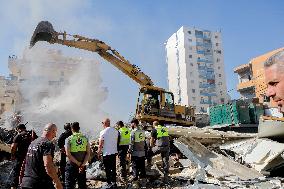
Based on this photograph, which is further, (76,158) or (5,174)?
(5,174)

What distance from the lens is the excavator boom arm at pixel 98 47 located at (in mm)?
17719

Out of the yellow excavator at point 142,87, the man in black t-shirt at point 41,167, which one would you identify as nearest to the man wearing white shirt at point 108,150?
the man in black t-shirt at point 41,167

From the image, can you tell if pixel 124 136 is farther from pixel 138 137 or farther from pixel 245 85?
pixel 245 85

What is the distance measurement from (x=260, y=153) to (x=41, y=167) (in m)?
7.84

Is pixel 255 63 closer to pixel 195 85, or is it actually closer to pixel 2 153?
pixel 195 85

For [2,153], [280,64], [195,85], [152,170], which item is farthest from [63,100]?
[280,64]

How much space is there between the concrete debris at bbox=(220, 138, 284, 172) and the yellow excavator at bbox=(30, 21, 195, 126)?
21.0 ft

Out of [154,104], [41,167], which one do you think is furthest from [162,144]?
[154,104]

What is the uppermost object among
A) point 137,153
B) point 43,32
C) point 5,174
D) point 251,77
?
point 251,77

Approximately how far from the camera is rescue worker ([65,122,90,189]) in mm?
7484

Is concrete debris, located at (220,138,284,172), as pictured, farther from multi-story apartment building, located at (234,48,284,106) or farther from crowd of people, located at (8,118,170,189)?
multi-story apartment building, located at (234,48,284,106)

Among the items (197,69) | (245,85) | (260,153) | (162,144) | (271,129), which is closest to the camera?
(162,144)

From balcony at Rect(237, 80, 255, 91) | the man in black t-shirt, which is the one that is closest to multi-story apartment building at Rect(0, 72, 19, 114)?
balcony at Rect(237, 80, 255, 91)

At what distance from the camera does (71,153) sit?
755cm
